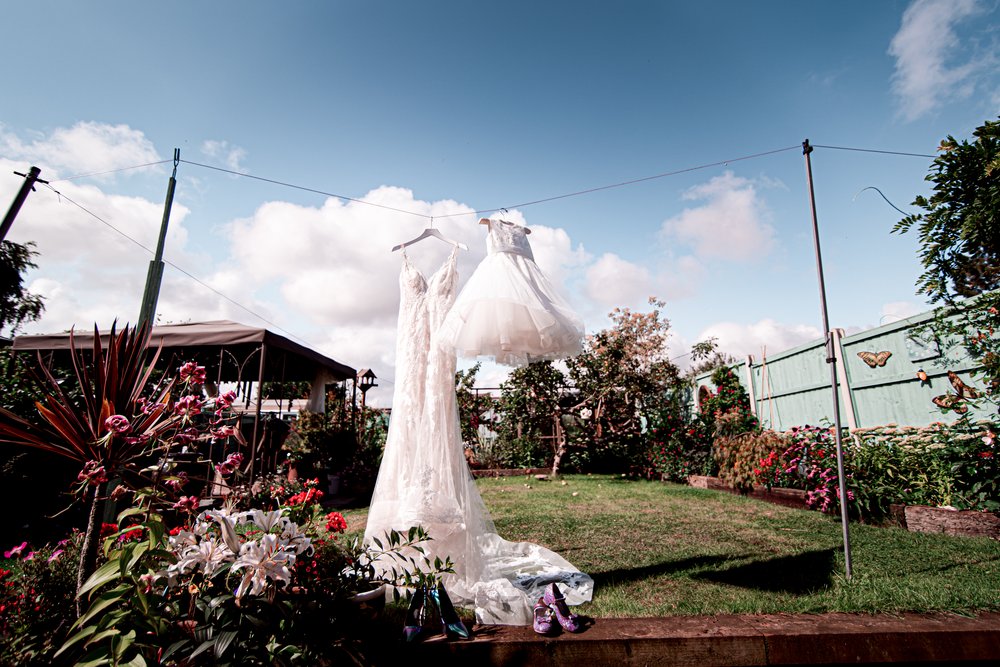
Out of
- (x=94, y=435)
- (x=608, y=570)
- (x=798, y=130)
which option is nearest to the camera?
(x=94, y=435)

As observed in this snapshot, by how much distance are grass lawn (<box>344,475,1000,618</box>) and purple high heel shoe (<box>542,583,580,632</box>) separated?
0.32 m

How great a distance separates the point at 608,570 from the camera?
3254mm

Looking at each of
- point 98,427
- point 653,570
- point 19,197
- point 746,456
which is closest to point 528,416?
point 746,456

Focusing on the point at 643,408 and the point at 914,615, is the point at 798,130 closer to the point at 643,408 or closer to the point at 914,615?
the point at 914,615

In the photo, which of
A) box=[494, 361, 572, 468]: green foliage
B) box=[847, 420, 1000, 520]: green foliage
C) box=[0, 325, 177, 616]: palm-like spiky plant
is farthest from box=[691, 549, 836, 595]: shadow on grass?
box=[494, 361, 572, 468]: green foliage

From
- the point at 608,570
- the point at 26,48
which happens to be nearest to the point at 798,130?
the point at 608,570

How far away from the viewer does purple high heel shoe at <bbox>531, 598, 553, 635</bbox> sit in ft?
7.18

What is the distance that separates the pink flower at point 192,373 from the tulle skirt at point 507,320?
141 centimetres

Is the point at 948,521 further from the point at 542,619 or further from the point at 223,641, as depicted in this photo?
the point at 223,641

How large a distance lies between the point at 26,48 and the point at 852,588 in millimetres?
8932

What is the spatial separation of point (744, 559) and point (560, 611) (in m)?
1.92

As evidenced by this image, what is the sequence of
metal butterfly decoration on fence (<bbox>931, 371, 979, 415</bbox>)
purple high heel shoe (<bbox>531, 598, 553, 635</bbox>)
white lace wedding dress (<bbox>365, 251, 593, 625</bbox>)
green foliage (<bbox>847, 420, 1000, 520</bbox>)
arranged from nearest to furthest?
purple high heel shoe (<bbox>531, 598, 553, 635</bbox>) < white lace wedding dress (<bbox>365, 251, 593, 625</bbox>) < green foliage (<bbox>847, 420, 1000, 520</bbox>) < metal butterfly decoration on fence (<bbox>931, 371, 979, 415</bbox>)

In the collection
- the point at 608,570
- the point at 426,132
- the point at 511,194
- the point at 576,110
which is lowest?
the point at 608,570

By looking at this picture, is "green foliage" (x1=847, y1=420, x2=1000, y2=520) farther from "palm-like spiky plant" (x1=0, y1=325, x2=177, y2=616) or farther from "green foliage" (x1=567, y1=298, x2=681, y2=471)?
"palm-like spiky plant" (x1=0, y1=325, x2=177, y2=616)
